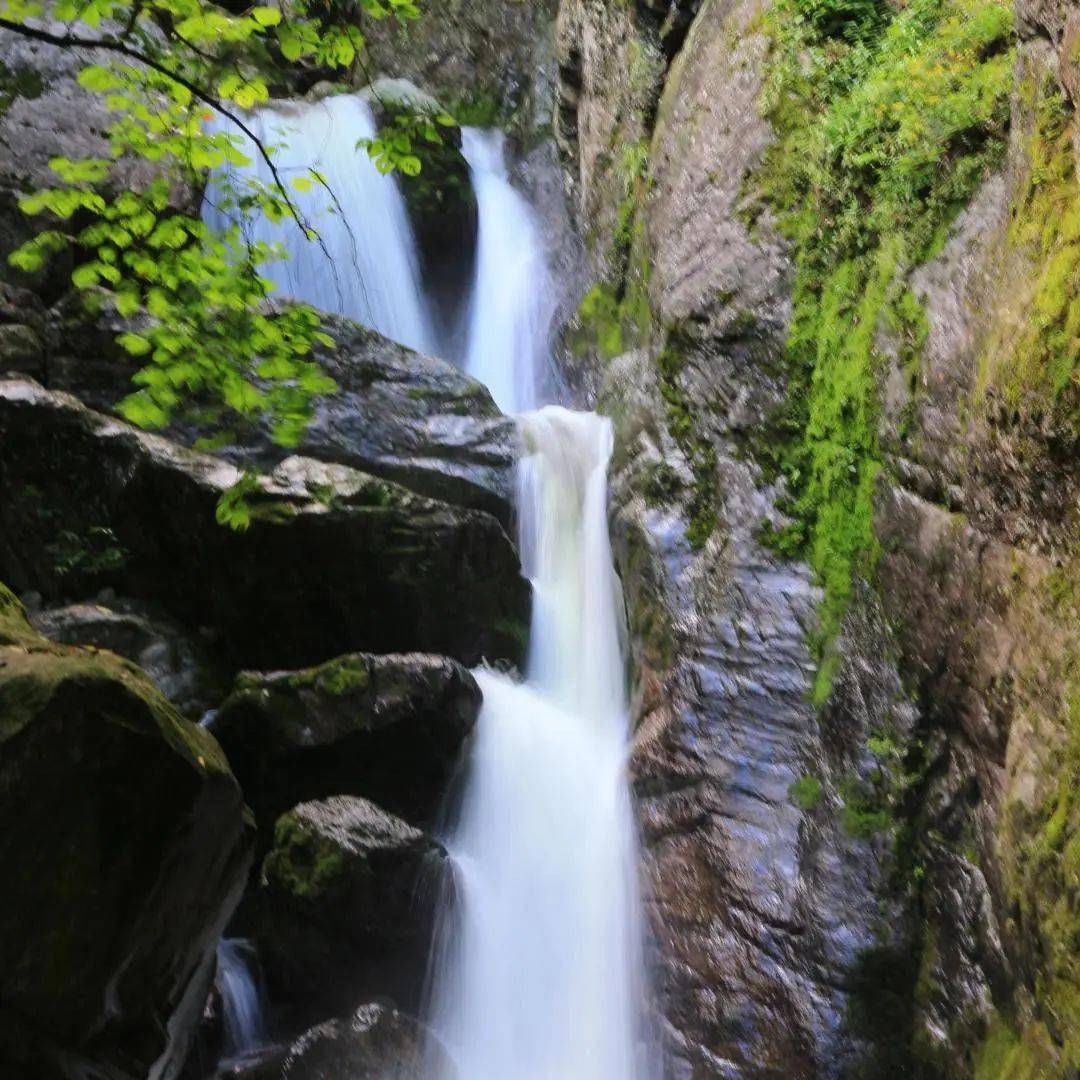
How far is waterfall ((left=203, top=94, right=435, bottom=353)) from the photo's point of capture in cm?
1327

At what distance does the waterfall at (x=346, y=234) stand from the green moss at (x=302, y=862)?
27.6 feet

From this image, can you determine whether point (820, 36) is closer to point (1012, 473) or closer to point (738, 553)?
point (738, 553)

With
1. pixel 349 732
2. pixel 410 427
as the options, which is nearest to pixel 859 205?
pixel 410 427

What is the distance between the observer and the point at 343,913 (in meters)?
6.03

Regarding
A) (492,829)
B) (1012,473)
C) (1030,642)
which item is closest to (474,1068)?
(492,829)

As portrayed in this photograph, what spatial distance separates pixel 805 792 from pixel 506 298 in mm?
10616

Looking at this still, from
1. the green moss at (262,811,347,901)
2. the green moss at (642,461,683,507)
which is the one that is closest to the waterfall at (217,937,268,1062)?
the green moss at (262,811,347,901)

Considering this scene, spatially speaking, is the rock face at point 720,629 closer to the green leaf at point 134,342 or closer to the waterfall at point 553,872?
the waterfall at point 553,872

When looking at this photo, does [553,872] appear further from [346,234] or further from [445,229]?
[445,229]

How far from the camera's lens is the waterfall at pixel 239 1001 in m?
5.88

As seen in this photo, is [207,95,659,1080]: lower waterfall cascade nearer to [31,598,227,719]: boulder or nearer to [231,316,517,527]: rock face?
[231,316,517,527]: rock face

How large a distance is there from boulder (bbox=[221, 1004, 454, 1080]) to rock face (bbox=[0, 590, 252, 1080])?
4.16 ft

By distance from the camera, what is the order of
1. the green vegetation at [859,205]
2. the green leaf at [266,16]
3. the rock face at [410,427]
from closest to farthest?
the green leaf at [266,16], the green vegetation at [859,205], the rock face at [410,427]

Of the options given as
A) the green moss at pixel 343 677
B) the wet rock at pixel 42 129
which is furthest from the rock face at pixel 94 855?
the wet rock at pixel 42 129
